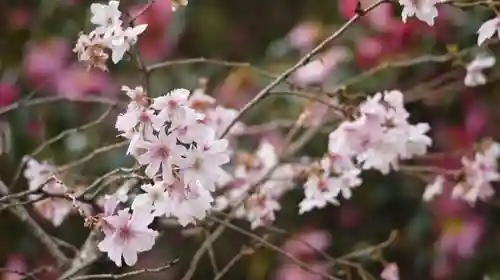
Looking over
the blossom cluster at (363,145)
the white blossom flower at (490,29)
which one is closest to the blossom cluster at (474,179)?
the blossom cluster at (363,145)

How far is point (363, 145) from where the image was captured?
74cm

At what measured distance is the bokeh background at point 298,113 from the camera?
1.23 metres

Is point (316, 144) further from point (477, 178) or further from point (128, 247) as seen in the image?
point (128, 247)

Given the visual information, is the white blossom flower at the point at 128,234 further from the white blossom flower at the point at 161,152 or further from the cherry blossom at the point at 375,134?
the cherry blossom at the point at 375,134

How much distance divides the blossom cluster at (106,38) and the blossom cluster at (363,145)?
20 cm

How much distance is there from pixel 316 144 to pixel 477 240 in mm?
266

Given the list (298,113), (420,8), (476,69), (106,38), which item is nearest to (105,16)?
(106,38)

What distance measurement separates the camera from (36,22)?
50.7 inches

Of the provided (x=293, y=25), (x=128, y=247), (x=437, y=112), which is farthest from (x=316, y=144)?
(x=128, y=247)

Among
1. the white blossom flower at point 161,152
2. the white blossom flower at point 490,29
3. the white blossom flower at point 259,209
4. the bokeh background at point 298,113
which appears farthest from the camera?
the bokeh background at point 298,113

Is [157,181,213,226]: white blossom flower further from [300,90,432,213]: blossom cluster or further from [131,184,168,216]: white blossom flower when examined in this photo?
[300,90,432,213]: blossom cluster

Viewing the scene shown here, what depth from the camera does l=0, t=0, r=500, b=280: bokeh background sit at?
1228mm

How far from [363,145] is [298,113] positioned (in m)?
0.49

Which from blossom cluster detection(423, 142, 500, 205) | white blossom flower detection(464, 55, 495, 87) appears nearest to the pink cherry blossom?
blossom cluster detection(423, 142, 500, 205)
